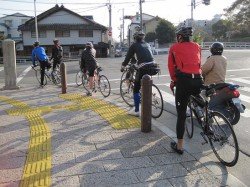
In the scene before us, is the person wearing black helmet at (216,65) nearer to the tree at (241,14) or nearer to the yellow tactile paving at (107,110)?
the yellow tactile paving at (107,110)

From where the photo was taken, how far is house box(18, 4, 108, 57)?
4341cm

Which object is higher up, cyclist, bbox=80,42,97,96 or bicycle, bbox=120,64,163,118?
cyclist, bbox=80,42,97,96

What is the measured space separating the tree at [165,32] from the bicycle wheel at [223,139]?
161ft

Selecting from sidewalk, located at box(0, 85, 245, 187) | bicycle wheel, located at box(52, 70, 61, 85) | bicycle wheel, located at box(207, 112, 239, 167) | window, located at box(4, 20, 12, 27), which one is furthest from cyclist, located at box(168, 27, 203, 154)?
window, located at box(4, 20, 12, 27)

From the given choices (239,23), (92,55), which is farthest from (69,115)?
(239,23)

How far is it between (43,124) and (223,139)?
3.55 meters

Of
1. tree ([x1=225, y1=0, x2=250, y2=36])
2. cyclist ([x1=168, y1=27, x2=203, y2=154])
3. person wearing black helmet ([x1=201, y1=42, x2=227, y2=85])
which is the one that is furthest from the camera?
tree ([x1=225, y1=0, x2=250, y2=36])

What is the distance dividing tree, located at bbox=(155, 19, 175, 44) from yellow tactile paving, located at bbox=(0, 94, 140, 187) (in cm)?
4442

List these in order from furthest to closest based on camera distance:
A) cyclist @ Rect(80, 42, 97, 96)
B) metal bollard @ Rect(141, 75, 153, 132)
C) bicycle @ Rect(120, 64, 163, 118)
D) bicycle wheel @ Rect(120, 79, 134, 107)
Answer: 1. cyclist @ Rect(80, 42, 97, 96)
2. bicycle wheel @ Rect(120, 79, 134, 107)
3. bicycle @ Rect(120, 64, 163, 118)
4. metal bollard @ Rect(141, 75, 153, 132)

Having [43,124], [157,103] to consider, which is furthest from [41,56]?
[157,103]

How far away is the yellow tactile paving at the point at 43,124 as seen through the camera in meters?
3.77

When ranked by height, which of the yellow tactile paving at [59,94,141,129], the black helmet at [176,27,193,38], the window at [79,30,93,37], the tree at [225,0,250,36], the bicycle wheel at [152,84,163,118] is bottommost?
the yellow tactile paving at [59,94,141,129]

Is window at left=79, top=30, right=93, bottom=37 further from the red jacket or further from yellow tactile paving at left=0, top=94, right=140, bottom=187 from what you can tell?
the red jacket

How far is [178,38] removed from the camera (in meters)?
4.32
